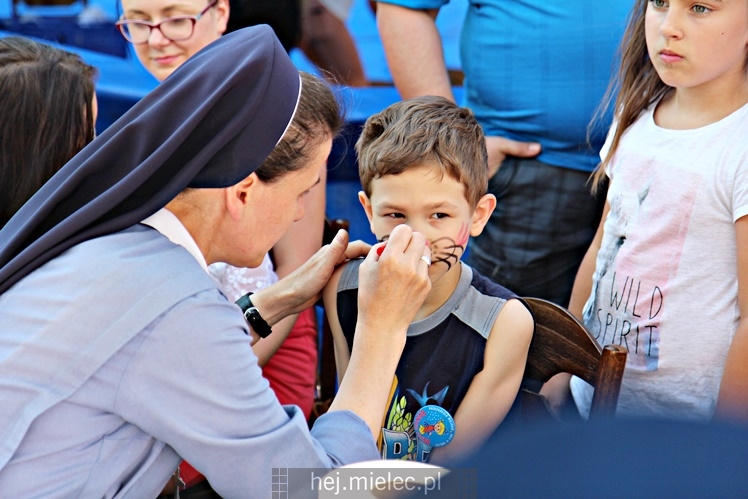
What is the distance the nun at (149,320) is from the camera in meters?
1.26

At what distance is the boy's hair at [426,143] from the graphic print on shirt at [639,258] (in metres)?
0.34

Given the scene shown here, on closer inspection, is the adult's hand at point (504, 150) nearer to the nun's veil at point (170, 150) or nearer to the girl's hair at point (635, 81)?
the girl's hair at point (635, 81)

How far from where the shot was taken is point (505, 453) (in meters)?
0.61

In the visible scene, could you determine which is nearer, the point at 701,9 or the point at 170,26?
the point at 701,9

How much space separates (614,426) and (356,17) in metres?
2.74

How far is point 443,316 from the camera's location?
1855mm

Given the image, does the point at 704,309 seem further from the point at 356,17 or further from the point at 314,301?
the point at 356,17

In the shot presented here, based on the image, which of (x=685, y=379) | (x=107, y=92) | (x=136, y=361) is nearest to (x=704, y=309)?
(x=685, y=379)

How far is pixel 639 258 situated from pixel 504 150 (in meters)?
0.63

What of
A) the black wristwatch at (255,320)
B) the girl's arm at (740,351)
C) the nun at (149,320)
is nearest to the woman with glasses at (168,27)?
the black wristwatch at (255,320)

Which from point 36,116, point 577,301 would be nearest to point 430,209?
point 577,301

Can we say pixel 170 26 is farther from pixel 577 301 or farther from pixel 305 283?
pixel 577 301

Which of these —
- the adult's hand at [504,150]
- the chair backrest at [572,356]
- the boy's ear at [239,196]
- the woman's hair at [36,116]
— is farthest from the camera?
the adult's hand at [504,150]

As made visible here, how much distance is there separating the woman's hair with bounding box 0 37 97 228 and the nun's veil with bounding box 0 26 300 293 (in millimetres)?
706
